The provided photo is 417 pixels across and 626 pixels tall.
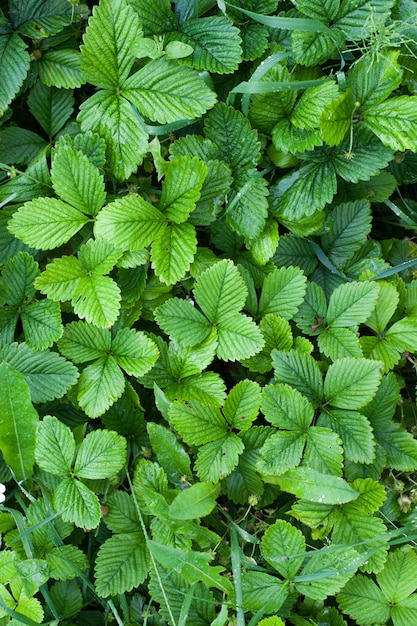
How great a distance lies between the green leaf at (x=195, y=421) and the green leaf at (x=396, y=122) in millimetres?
832

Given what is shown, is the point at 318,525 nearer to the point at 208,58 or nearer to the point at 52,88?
the point at 208,58

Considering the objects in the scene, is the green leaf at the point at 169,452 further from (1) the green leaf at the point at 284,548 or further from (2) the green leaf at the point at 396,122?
(2) the green leaf at the point at 396,122

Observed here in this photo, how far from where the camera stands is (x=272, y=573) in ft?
5.54

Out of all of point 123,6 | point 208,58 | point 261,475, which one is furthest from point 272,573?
point 123,6

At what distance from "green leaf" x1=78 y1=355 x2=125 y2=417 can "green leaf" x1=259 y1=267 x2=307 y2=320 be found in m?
0.45

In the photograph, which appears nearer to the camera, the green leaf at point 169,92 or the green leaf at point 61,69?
the green leaf at point 169,92

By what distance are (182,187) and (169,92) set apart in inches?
9.7

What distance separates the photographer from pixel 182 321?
162 centimetres

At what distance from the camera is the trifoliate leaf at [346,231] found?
177cm

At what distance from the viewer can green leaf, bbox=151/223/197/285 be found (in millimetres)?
1557

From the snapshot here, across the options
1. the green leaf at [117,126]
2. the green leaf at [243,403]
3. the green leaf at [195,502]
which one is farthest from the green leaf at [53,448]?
the green leaf at [117,126]

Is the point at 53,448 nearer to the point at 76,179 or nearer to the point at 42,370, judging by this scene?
the point at 42,370

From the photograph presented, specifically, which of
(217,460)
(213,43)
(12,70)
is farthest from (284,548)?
(12,70)

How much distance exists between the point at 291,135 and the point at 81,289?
70 cm
